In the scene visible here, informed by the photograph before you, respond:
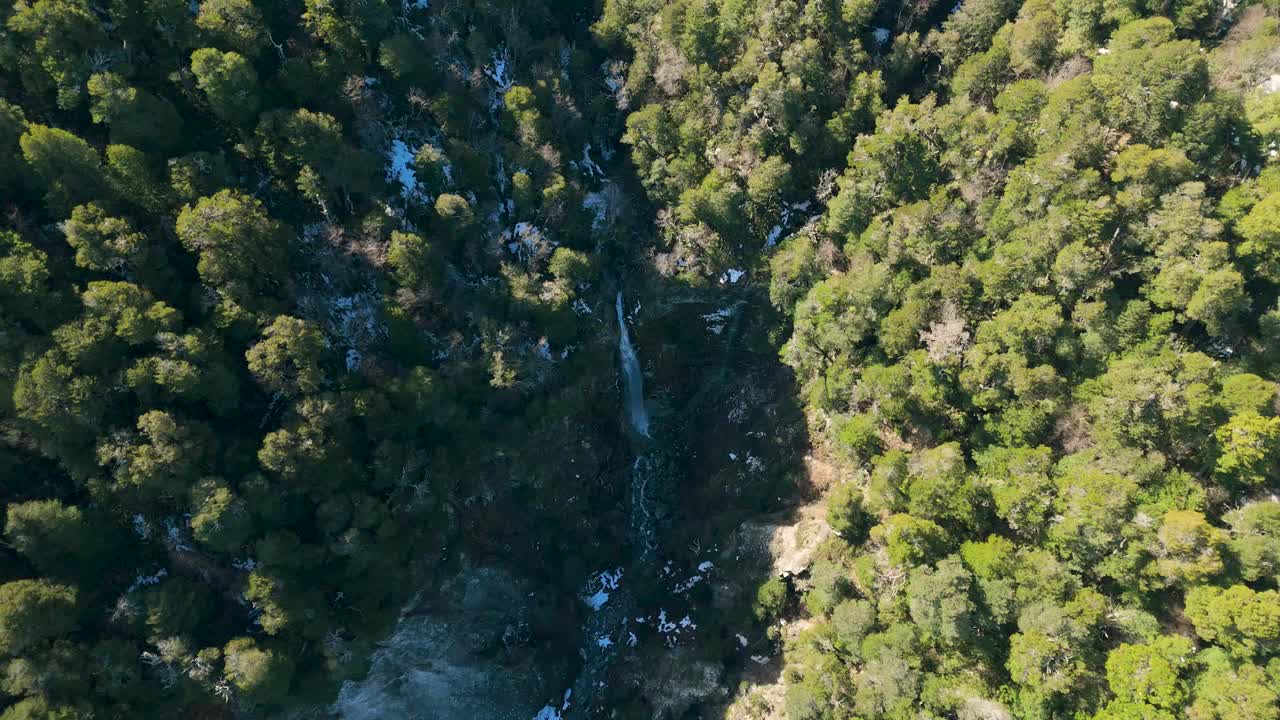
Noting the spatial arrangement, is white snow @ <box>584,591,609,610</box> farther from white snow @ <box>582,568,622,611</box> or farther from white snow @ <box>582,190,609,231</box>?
white snow @ <box>582,190,609,231</box>

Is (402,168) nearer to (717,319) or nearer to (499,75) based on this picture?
(499,75)

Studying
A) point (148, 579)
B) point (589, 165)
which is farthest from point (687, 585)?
point (589, 165)

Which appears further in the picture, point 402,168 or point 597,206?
point 597,206

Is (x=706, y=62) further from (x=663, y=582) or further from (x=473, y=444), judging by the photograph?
(x=663, y=582)

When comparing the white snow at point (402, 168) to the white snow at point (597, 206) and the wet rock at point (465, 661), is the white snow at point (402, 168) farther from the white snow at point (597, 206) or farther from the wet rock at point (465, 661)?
the wet rock at point (465, 661)

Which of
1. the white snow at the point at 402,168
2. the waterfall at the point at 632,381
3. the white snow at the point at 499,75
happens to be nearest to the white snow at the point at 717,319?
the waterfall at the point at 632,381

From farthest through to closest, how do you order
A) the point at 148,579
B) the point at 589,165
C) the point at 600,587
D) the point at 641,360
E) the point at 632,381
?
the point at 632,381 < the point at 641,360 < the point at 589,165 < the point at 600,587 < the point at 148,579

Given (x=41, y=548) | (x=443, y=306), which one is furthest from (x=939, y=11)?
(x=41, y=548)
